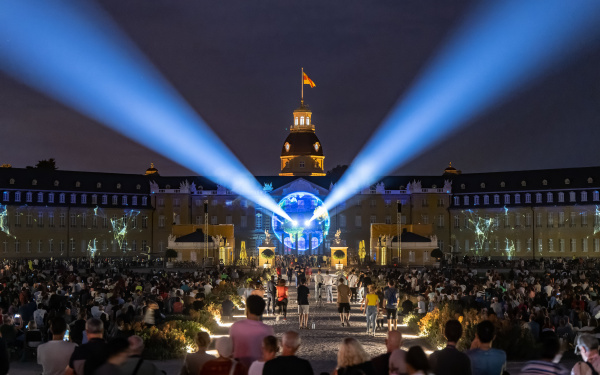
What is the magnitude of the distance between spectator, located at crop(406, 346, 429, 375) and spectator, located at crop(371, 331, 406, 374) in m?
0.35

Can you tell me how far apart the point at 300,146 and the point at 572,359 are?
10438 centimetres

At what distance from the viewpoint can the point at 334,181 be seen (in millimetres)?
117062

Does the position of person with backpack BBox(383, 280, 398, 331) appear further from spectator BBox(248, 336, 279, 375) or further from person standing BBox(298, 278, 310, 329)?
spectator BBox(248, 336, 279, 375)

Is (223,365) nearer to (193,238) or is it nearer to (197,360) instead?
(197,360)

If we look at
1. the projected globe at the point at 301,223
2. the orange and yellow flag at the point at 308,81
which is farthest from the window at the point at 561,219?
the orange and yellow flag at the point at 308,81

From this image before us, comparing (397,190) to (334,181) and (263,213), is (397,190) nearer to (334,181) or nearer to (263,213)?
(334,181)

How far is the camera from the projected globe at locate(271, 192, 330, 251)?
11081 centimetres

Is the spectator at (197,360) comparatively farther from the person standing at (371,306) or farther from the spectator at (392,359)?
the person standing at (371,306)

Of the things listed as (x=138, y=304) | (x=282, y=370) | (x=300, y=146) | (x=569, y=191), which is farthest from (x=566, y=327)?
(x=300, y=146)

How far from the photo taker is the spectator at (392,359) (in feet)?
33.5

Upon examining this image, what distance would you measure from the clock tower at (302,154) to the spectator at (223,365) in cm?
11047

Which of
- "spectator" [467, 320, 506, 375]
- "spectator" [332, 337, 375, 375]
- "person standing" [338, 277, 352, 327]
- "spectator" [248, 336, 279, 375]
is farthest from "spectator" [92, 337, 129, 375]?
"person standing" [338, 277, 352, 327]

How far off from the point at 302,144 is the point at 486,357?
11297 cm

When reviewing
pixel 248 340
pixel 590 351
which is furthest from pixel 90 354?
pixel 590 351
